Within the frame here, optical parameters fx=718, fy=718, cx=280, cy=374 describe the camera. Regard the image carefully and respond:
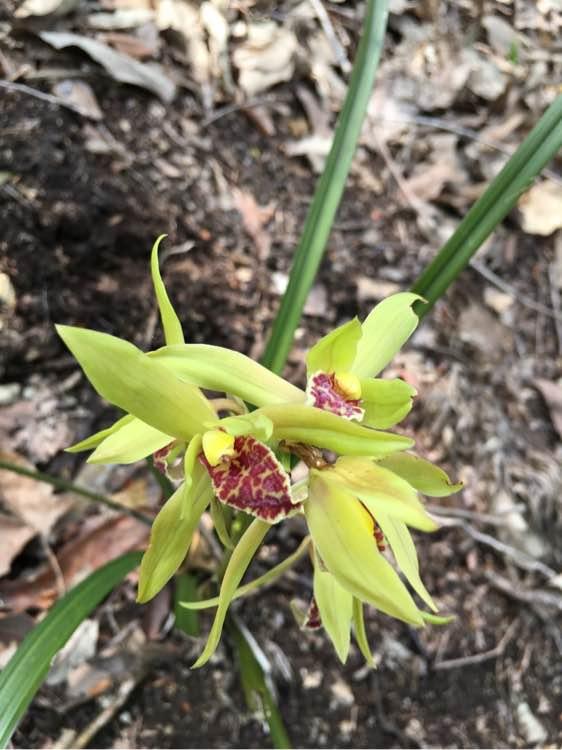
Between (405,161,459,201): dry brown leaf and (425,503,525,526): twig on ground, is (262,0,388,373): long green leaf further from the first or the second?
(405,161,459,201): dry brown leaf

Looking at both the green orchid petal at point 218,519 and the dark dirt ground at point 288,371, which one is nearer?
the green orchid petal at point 218,519

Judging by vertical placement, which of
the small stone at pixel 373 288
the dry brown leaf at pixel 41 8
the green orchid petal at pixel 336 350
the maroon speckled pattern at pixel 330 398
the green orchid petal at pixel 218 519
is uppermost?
the green orchid petal at pixel 336 350

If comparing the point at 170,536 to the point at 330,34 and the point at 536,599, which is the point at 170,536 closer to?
the point at 536,599

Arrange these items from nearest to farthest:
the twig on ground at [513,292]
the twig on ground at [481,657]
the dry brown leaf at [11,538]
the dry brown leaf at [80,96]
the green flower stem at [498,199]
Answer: the green flower stem at [498,199]
the dry brown leaf at [11,538]
the twig on ground at [481,657]
the dry brown leaf at [80,96]
the twig on ground at [513,292]

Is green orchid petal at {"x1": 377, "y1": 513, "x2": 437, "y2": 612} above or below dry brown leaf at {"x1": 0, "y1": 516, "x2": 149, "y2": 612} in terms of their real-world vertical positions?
above

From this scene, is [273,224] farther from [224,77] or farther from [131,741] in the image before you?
[131,741]

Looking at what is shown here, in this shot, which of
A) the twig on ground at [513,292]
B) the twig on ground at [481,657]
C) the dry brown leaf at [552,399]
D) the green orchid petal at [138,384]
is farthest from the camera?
the twig on ground at [513,292]

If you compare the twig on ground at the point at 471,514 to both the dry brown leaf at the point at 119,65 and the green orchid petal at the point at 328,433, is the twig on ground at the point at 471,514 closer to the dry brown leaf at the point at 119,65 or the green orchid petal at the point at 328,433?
the green orchid petal at the point at 328,433

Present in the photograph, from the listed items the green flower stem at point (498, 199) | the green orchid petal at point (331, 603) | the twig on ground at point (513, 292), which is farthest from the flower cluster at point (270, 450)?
the twig on ground at point (513, 292)

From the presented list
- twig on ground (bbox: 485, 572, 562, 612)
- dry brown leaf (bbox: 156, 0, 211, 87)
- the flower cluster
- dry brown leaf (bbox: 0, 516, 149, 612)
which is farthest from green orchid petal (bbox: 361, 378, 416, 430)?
Result: dry brown leaf (bbox: 156, 0, 211, 87)
